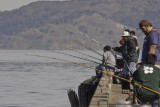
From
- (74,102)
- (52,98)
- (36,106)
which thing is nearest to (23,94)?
(52,98)

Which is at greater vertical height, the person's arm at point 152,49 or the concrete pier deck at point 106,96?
the person's arm at point 152,49

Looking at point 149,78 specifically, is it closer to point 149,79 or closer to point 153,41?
point 149,79

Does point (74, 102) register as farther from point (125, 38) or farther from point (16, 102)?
point (16, 102)

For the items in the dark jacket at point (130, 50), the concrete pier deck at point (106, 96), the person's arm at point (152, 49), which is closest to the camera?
the person's arm at point (152, 49)

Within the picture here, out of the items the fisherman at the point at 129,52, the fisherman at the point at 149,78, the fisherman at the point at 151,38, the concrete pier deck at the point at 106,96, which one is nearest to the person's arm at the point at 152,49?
the fisherman at the point at 151,38

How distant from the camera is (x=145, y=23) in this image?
8.03 metres

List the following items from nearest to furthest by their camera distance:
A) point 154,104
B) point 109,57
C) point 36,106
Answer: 1. point 154,104
2. point 109,57
3. point 36,106

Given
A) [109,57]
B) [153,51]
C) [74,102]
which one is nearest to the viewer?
[153,51]

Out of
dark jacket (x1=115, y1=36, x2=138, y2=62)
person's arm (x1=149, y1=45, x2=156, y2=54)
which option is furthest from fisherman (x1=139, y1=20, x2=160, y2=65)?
dark jacket (x1=115, y1=36, x2=138, y2=62)

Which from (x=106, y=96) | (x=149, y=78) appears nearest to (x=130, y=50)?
(x=106, y=96)

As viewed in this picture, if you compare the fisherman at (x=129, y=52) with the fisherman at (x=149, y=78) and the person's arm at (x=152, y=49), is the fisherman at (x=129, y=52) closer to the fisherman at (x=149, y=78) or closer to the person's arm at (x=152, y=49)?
the person's arm at (x=152, y=49)

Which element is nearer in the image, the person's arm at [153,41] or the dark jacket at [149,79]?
the dark jacket at [149,79]

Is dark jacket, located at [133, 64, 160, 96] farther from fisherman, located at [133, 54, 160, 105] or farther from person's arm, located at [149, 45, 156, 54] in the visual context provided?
person's arm, located at [149, 45, 156, 54]

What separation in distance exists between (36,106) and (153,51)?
18.2 meters
